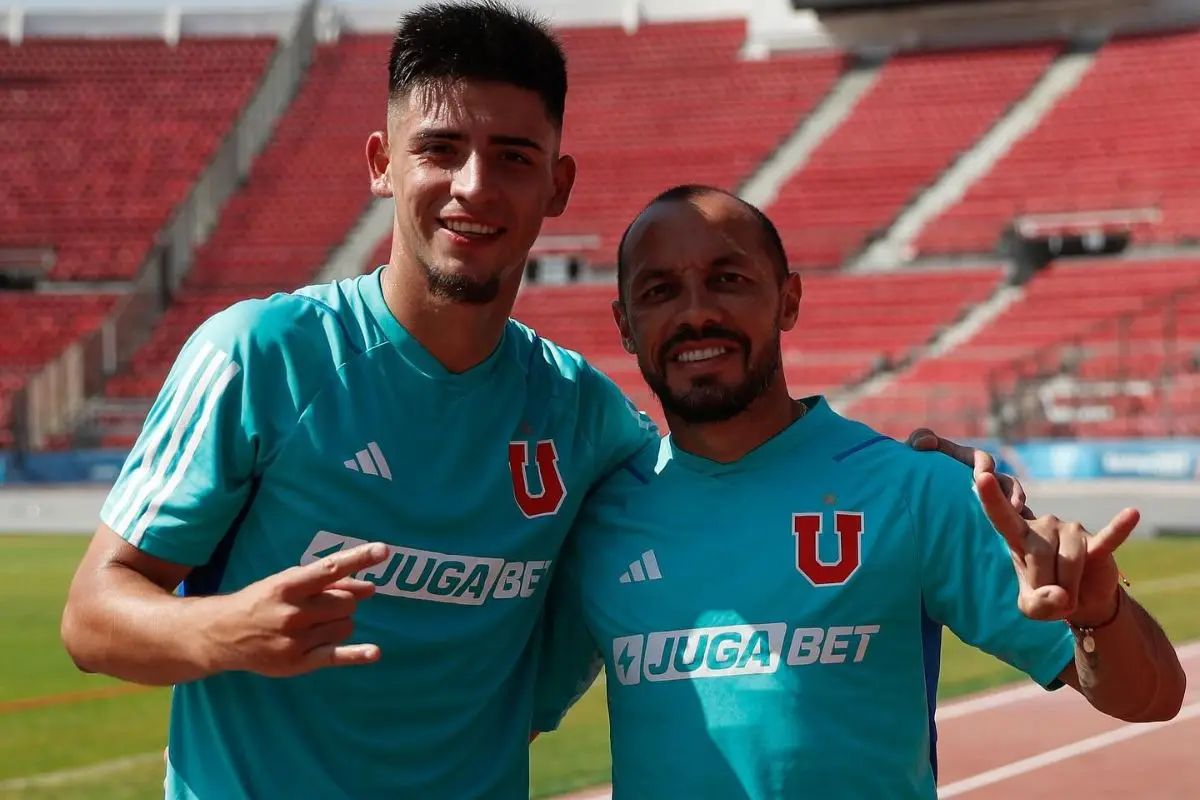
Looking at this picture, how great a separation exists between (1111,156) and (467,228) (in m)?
28.2

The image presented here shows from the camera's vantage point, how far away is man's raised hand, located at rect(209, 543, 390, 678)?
220 centimetres

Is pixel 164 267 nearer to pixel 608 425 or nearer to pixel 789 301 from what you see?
pixel 608 425

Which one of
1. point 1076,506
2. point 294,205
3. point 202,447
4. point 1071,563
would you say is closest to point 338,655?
point 202,447

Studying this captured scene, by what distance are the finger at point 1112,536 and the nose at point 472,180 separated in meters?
1.18

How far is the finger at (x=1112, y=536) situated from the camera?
2451 millimetres

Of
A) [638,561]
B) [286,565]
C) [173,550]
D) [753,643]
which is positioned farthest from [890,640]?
[173,550]

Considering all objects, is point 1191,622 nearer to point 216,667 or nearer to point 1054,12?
point 216,667

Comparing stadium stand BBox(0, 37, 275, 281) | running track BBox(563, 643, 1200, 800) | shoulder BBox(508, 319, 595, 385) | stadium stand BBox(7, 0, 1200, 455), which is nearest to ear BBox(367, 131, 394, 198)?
shoulder BBox(508, 319, 595, 385)

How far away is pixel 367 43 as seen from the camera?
38469mm

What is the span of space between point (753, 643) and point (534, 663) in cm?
54

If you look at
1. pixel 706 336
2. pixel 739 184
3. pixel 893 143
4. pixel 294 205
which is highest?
pixel 706 336

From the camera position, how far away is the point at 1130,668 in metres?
2.68

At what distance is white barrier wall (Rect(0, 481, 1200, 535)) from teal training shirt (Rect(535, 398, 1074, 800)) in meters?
11.8

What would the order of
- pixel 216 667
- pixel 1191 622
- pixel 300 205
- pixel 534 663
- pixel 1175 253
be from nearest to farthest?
1. pixel 216 667
2. pixel 534 663
3. pixel 1191 622
4. pixel 1175 253
5. pixel 300 205
